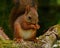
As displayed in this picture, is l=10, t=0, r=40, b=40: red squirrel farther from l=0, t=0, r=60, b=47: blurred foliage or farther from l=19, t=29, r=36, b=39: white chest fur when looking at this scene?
l=0, t=0, r=60, b=47: blurred foliage

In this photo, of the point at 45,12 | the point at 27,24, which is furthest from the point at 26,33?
the point at 45,12

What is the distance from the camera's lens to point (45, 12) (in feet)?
24.0

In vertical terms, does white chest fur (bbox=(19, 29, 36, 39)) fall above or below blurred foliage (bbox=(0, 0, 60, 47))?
above

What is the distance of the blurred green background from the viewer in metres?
6.75

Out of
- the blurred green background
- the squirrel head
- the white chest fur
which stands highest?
the squirrel head

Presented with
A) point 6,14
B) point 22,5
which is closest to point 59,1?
point 6,14

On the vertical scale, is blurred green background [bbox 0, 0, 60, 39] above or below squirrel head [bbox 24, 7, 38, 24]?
below

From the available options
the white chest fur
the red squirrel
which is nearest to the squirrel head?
the red squirrel

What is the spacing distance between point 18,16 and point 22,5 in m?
0.17

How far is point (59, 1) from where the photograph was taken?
6.59m

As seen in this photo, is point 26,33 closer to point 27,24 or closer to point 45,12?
point 27,24

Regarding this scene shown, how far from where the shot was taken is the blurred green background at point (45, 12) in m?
6.75

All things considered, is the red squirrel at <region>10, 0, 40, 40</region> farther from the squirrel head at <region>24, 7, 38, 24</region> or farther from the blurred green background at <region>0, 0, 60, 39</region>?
the blurred green background at <region>0, 0, 60, 39</region>

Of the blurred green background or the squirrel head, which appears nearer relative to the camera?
the squirrel head
